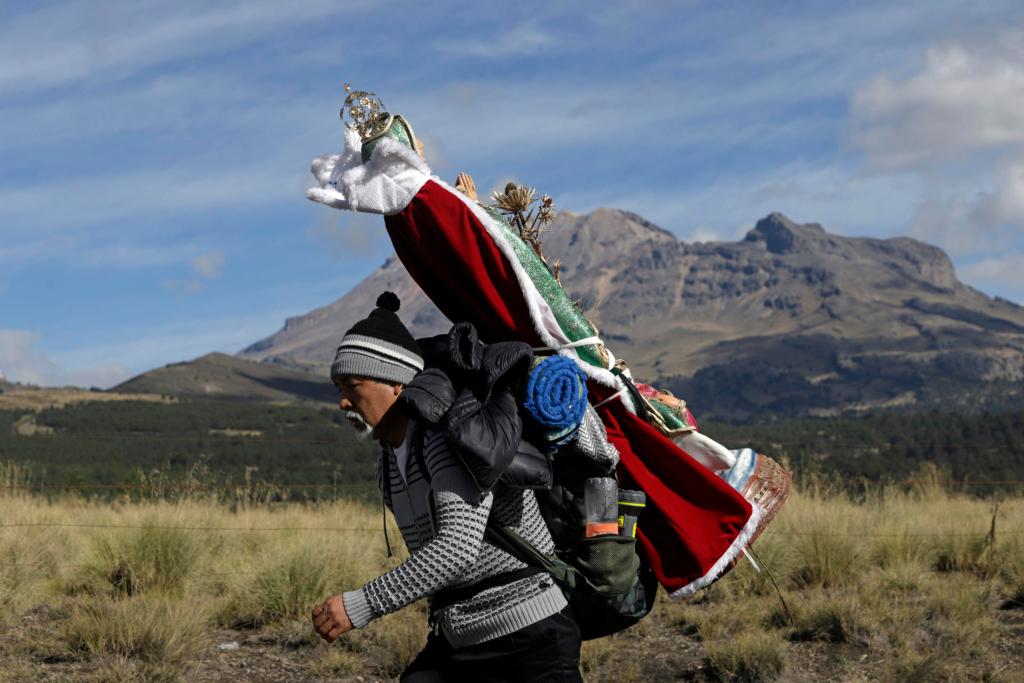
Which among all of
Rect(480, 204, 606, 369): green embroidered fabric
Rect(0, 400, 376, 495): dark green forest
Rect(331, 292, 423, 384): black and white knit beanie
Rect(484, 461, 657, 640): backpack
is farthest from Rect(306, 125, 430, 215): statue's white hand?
Rect(0, 400, 376, 495): dark green forest

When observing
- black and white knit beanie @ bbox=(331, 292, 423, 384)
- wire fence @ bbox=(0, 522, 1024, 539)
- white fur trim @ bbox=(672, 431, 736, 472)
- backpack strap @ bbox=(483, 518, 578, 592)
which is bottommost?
wire fence @ bbox=(0, 522, 1024, 539)

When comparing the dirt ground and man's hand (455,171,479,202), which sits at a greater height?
man's hand (455,171,479,202)

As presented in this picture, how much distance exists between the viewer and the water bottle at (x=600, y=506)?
3.12 meters

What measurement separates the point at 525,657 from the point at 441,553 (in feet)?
1.44

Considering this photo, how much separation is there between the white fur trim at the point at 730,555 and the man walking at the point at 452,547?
457 mm

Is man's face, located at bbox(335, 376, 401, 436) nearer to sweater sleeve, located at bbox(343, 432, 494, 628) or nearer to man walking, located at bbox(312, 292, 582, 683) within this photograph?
man walking, located at bbox(312, 292, 582, 683)

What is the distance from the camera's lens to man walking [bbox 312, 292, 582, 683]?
2.85 m

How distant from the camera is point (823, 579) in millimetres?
8727

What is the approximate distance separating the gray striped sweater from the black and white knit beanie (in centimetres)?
15

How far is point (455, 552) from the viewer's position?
9.31ft

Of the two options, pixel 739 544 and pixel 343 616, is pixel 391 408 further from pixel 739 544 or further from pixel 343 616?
pixel 739 544

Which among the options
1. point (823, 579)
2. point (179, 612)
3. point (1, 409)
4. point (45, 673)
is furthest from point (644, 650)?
point (1, 409)

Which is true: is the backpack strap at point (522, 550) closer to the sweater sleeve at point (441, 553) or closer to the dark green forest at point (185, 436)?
the sweater sleeve at point (441, 553)

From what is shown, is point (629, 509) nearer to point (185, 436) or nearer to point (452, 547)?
point (452, 547)
